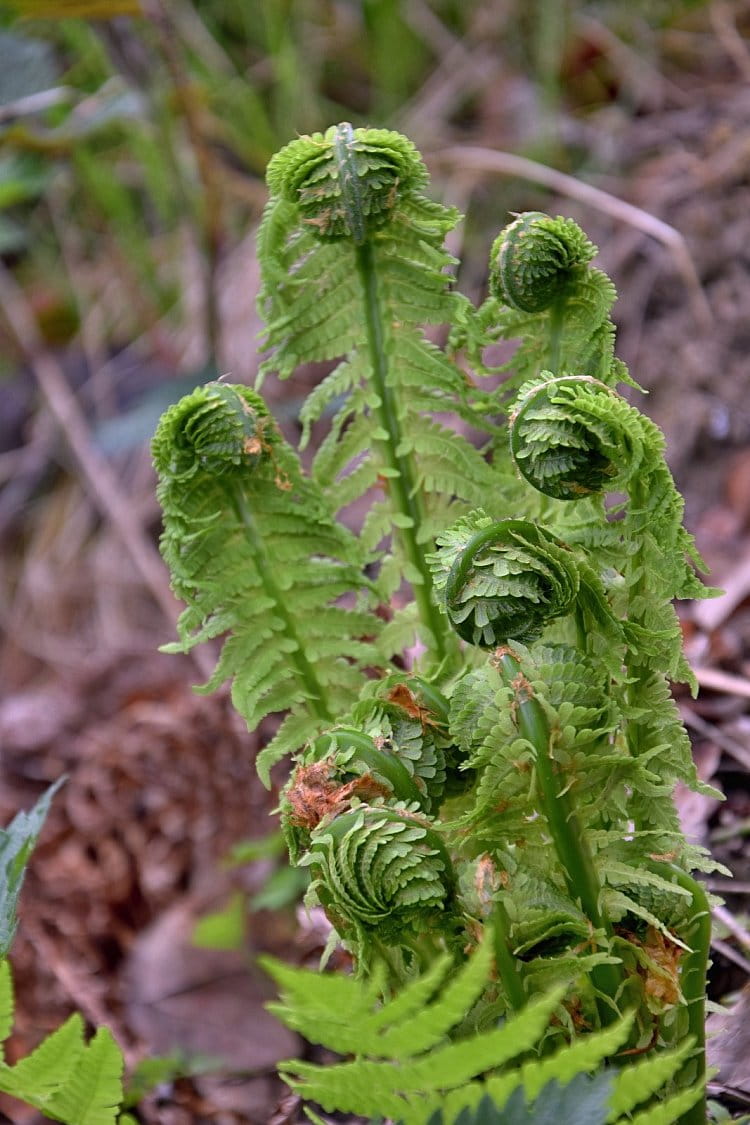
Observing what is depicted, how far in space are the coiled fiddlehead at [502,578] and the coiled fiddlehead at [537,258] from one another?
0.27m

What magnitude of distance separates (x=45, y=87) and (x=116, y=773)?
63.1 inches

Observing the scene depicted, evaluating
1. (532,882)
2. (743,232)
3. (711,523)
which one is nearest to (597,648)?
(532,882)

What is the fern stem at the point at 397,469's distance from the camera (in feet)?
4.06

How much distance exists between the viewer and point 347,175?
1.14 meters

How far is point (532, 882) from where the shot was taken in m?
1.06

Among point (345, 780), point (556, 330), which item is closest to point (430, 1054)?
point (345, 780)

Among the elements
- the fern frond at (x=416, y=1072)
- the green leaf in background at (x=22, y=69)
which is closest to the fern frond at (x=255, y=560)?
the fern frond at (x=416, y=1072)

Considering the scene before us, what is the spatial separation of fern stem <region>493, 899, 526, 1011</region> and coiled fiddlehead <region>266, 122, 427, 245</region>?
676mm

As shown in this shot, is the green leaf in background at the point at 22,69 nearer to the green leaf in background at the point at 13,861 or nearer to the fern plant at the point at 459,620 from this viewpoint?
the fern plant at the point at 459,620

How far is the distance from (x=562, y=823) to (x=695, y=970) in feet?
0.78

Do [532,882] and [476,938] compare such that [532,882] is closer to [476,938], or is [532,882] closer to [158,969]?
[476,938]

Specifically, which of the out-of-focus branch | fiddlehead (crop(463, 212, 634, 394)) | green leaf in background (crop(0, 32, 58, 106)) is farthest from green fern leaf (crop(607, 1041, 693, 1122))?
green leaf in background (crop(0, 32, 58, 106))

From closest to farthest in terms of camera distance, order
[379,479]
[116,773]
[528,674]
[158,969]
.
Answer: [528,674] → [379,479] → [158,969] → [116,773]

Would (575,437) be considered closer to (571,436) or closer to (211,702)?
(571,436)
